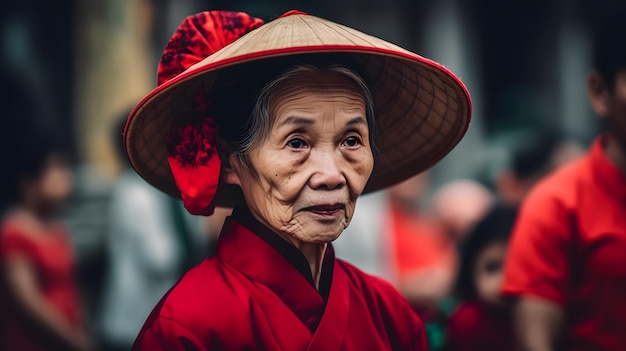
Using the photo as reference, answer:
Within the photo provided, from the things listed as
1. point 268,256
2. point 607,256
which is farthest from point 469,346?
point 268,256

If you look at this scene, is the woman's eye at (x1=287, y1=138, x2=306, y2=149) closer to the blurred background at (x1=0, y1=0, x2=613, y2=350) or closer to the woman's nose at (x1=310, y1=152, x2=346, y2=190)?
the woman's nose at (x1=310, y1=152, x2=346, y2=190)

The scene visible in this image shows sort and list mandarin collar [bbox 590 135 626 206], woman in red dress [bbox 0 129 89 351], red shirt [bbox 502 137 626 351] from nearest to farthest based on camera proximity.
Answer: red shirt [bbox 502 137 626 351] → mandarin collar [bbox 590 135 626 206] → woman in red dress [bbox 0 129 89 351]

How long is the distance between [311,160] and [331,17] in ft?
28.7

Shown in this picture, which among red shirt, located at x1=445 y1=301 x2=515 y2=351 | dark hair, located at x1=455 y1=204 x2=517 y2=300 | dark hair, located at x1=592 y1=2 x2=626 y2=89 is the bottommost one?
red shirt, located at x1=445 y1=301 x2=515 y2=351

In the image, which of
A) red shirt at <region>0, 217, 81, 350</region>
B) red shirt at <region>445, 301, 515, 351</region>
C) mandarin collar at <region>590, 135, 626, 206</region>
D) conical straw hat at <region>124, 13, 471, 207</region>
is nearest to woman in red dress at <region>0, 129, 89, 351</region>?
red shirt at <region>0, 217, 81, 350</region>

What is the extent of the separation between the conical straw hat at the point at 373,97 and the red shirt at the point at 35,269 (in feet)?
8.21

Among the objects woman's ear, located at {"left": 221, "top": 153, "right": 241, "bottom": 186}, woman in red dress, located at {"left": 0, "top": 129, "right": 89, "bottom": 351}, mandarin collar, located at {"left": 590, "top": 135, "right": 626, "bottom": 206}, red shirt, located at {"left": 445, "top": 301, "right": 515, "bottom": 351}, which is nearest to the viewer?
woman's ear, located at {"left": 221, "top": 153, "right": 241, "bottom": 186}

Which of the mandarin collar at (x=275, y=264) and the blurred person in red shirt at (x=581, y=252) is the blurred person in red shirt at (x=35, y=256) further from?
the mandarin collar at (x=275, y=264)

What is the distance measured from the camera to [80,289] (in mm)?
7559

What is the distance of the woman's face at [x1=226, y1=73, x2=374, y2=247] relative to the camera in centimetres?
243

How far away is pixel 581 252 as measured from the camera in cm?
353

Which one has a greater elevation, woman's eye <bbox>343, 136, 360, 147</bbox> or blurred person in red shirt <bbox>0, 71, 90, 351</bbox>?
woman's eye <bbox>343, 136, 360, 147</bbox>

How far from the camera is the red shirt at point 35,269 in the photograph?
201 inches

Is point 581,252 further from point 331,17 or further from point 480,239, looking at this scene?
point 331,17
